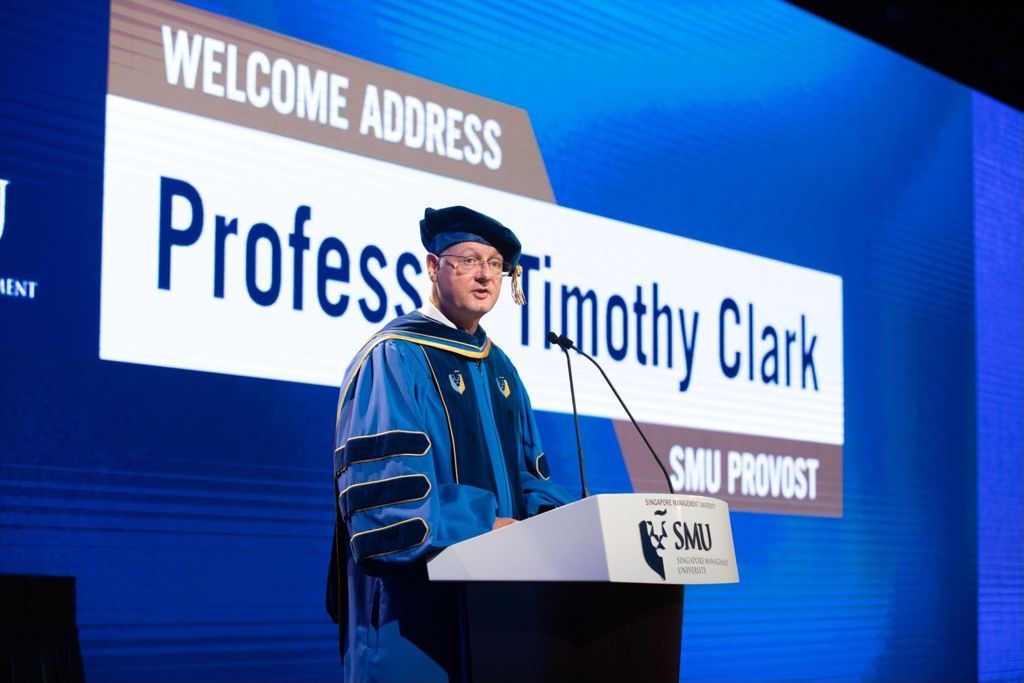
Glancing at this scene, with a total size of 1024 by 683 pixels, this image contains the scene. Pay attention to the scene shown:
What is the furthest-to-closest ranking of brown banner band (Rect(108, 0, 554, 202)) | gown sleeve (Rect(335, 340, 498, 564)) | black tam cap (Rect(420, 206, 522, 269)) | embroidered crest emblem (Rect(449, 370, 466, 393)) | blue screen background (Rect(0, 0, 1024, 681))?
brown banner band (Rect(108, 0, 554, 202)), blue screen background (Rect(0, 0, 1024, 681)), black tam cap (Rect(420, 206, 522, 269)), embroidered crest emblem (Rect(449, 370, 466, 393)), gown sleeve (Rect(335, 340, 498, 564))

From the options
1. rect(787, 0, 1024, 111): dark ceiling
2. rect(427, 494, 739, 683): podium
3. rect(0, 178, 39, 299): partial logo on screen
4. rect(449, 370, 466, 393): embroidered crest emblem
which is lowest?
rect(427, 494, 739, 683): podium

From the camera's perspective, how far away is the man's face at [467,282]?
302cm

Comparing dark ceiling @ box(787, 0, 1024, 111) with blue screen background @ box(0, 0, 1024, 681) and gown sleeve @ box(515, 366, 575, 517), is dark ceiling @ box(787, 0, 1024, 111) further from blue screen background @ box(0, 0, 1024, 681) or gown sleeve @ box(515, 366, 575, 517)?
gown sleeve @ box(515, 366, 575, 517)

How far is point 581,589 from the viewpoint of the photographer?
2.33m

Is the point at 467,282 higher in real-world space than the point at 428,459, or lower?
→ higher

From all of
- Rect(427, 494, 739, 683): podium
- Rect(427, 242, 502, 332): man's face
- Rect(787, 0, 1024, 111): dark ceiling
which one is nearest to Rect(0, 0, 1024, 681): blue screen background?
Rect(787, 0, 1024, 111): dark ceiling

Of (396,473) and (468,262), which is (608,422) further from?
(396,473)

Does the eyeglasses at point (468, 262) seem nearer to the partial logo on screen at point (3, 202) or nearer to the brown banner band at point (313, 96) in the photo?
the brown banner band at point (313, 96)

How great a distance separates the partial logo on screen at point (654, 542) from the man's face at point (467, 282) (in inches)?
33.9

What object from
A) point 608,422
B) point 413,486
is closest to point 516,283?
point 413,486

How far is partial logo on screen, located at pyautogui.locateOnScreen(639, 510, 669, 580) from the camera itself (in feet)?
7.50

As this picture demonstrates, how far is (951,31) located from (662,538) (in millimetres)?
5104

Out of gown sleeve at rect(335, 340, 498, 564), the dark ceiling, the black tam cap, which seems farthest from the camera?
the dark ceiling

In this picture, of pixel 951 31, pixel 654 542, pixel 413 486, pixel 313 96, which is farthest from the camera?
pixel 951 31
